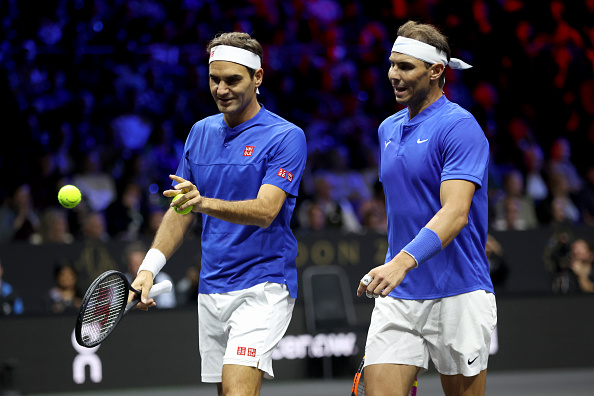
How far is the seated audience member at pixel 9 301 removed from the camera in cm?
806

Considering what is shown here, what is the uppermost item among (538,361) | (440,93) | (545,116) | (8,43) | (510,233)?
(8,43)

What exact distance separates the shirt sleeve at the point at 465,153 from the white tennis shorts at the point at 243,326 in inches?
36.5

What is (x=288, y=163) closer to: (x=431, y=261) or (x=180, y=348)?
(x=431, y=261)

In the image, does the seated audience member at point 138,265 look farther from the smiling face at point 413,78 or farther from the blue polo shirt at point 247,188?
the smiling face at point 413,78

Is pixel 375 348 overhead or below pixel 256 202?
below

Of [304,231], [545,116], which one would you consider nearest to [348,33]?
[545,116]

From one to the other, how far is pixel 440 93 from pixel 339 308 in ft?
17.2

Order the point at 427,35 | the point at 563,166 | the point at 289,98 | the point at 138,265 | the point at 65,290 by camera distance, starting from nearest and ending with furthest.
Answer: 1. the point at 427,35
2. the point at 65,290
3. the point at 138,265
4. the point at 563,166
5. the point at 289,98

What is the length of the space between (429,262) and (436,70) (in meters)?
0.79

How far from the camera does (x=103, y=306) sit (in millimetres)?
3525

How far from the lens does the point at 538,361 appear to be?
8781 mm

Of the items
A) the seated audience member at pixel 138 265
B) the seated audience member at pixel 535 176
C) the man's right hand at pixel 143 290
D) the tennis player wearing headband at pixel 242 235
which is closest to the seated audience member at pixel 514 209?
the seated audience member at pixel 535 176

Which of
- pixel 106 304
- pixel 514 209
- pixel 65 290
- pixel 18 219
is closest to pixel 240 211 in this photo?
pixel 106 304

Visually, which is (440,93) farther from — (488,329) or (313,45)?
(313,45)
